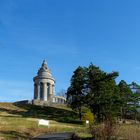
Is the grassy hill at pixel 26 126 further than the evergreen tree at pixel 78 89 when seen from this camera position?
No

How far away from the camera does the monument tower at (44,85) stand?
120438mm

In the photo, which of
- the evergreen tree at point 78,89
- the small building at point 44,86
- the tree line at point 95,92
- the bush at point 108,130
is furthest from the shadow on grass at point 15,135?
the small building at point 44,86

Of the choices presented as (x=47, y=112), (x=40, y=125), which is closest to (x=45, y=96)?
(x=47, y=112)

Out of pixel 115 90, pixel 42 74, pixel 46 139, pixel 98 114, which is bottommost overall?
pixel 46 139

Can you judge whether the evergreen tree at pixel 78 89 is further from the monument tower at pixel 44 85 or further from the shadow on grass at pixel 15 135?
the shadow on grass at pixel 15 135

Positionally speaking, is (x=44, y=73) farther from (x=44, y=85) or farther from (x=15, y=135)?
(x=15, y=135)

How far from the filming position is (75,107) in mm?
86438

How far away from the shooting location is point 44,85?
121562mm

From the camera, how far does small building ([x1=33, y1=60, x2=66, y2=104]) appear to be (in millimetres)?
120312

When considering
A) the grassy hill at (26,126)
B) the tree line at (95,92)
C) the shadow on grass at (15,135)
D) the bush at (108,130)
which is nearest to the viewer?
the bush at (108,130)

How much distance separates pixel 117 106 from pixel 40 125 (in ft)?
103

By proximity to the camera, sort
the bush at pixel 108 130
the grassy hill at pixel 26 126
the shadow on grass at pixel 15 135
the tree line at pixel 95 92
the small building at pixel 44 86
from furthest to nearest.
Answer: the small building at pixel 44 86, the tree line at pixel 95 92, the grassy hill at pixel 26 126, the shadow on grass at pixel 15 135, the bush at pixel 108 130

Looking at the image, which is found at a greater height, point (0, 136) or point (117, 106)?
point (117, 106)

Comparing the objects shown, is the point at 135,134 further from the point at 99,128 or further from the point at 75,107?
the point at 75,107
